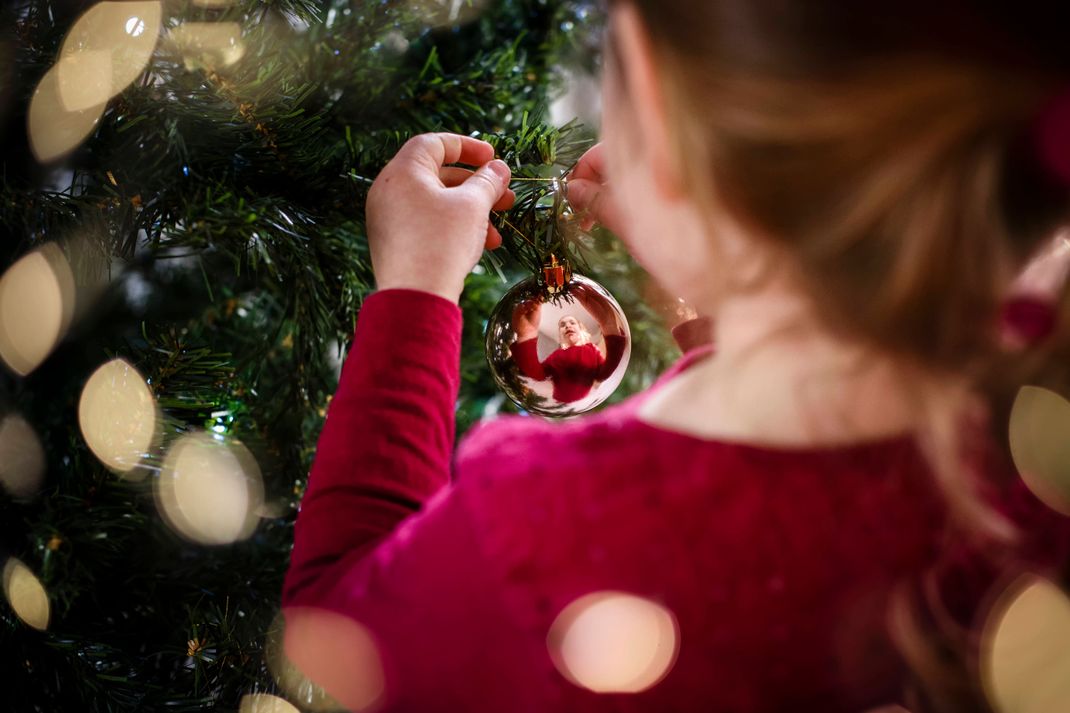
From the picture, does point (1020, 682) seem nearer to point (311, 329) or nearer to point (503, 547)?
point (503, 547)

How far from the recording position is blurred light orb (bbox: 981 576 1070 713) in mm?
429

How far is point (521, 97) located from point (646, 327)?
251 millimetres

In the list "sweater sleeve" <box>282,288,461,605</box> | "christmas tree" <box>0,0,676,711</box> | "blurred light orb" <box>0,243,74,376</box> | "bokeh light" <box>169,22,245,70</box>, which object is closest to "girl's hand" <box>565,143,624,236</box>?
"christmas tree" <box>0,0,676,711</box>

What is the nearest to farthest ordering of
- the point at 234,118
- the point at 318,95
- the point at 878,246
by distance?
the point at 878,246 < the point at 234,118 < the point at 318,95

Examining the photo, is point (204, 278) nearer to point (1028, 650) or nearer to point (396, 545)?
point (396, 545)

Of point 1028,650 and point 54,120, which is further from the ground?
point 54,120

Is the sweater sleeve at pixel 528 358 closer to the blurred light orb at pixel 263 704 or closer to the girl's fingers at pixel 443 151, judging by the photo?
the girl's fingers at pixel 443 151

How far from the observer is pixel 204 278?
640 millimetres

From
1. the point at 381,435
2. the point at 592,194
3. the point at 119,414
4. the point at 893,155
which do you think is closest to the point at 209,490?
the point at 119,414

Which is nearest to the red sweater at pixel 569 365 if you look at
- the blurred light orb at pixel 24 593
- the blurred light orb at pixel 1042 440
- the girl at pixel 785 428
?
the girl at pixel 785 428

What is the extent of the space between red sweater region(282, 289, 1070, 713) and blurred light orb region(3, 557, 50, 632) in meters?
0.27

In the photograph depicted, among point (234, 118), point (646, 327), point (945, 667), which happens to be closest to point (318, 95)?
point (234, 118)

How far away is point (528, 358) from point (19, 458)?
1.22ft

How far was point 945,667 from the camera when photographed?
0.41 metres
